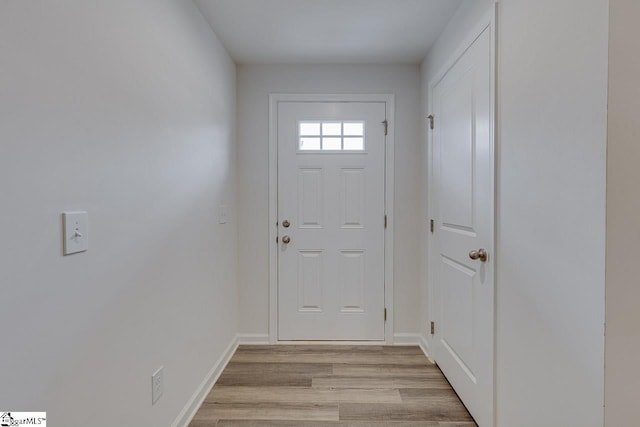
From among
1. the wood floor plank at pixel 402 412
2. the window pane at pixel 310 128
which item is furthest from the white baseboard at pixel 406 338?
the window pane at pixel 310 128

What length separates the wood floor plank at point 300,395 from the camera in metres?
2.05

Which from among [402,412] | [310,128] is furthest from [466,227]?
[310,128]

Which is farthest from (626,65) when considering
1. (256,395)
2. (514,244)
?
(256,395)

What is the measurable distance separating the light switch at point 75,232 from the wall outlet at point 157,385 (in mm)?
758

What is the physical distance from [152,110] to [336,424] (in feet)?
5.92

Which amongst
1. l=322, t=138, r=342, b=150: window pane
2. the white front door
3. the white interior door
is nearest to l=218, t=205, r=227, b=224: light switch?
the white front door

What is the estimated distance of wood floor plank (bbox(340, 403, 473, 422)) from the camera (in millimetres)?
1880

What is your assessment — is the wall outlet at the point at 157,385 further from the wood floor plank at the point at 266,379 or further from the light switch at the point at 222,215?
the light switch at the point at 222,215

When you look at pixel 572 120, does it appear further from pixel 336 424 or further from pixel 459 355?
pixel 336 424

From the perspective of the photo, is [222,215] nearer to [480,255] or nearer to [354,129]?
[354,129]

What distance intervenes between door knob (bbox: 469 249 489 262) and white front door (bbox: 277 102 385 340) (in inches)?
45.0

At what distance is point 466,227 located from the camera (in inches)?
75.8

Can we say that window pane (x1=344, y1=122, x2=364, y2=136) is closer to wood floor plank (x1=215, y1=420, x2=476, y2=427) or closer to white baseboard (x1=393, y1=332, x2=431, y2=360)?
white baseboard (x1=393, y1=332, x2=431, y2=360)

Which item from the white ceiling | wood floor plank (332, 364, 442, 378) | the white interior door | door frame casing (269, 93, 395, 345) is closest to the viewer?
the white interior door
